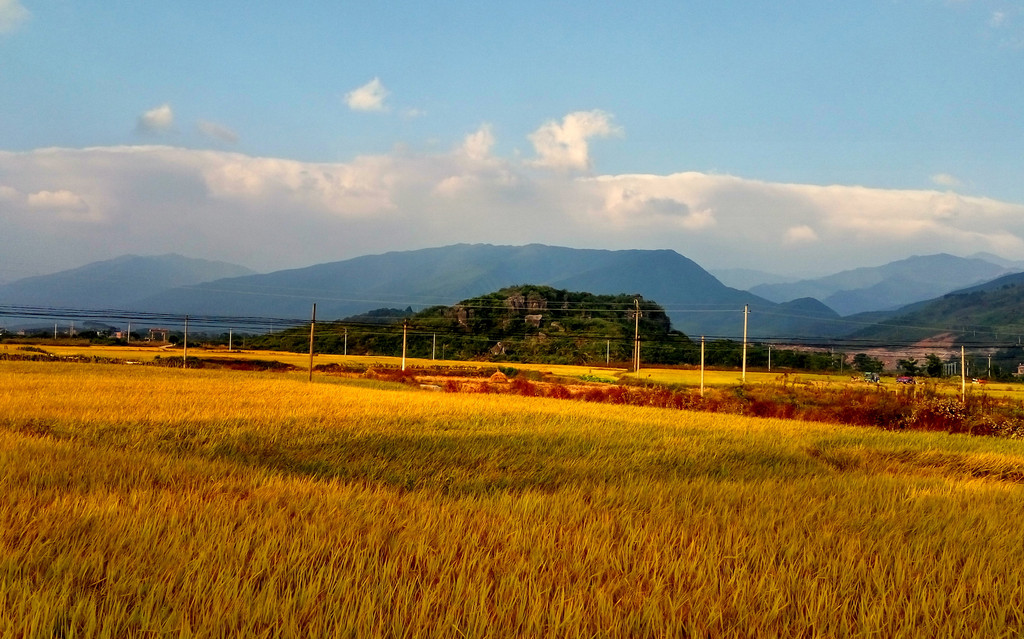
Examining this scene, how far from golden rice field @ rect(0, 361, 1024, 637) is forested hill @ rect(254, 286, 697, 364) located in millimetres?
61485

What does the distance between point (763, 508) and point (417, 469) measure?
4217 mm

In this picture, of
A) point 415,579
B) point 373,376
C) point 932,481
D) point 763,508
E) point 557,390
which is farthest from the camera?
point 373,376

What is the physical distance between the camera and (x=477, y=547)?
423 cm

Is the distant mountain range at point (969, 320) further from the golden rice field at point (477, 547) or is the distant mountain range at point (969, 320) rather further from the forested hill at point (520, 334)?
the golden rice field at point (477, 547)

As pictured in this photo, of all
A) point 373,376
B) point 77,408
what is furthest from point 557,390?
point 77,408

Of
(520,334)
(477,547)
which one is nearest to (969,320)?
(520,334)

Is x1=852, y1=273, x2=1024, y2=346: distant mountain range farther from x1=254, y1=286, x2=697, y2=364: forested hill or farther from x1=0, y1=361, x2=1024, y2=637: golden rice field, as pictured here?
x1=0, y1=361, x2=1024, y2=637: golden rice field

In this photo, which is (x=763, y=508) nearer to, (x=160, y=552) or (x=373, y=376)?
(x=160, y=552)

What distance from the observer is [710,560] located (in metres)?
4.08

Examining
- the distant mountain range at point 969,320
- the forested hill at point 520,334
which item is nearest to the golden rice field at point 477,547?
the forested hill at point 520,334

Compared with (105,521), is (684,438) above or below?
below

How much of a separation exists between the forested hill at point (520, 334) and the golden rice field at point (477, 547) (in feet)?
202

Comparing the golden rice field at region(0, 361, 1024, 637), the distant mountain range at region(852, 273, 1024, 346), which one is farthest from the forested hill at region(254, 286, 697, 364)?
the distant mountain range at region(852, 273, 1024, 346)

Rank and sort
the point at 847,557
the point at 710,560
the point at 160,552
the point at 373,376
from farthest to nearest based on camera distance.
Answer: the point at 373,376 → the point at 847,557 → the point at 710,560 → the point at 160,552
